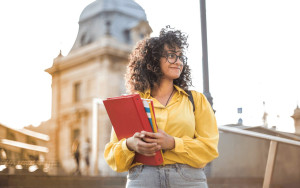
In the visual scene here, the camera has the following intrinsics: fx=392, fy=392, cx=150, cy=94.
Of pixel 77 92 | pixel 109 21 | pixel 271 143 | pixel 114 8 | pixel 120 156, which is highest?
pixel 114 8

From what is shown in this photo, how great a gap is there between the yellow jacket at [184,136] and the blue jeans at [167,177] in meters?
0.04

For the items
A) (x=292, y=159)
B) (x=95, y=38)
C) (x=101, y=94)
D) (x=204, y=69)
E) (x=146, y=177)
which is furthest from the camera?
(x=95, y=38)

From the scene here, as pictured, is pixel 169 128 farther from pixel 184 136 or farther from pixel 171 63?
pixel 171 63

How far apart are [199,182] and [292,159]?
145 inches

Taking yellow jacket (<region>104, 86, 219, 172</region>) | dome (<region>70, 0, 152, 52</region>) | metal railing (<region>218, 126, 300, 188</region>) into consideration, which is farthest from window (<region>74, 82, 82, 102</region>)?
yellow jacket (<region>104, 86, 219, 172</region>)

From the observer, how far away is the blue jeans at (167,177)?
2049mm

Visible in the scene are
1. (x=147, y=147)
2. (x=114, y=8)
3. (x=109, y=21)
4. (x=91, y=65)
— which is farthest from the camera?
(x=109, y=21)

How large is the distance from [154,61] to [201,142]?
0.59 metres

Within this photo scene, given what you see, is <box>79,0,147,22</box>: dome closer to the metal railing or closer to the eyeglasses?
the metal railing

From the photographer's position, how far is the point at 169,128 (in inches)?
84.3

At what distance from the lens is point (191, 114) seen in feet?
7.15

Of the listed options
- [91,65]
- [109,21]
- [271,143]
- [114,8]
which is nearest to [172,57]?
[271,143]

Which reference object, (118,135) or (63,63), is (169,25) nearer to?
(118,135)

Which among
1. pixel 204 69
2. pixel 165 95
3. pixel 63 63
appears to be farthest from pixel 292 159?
pixel 63 63
